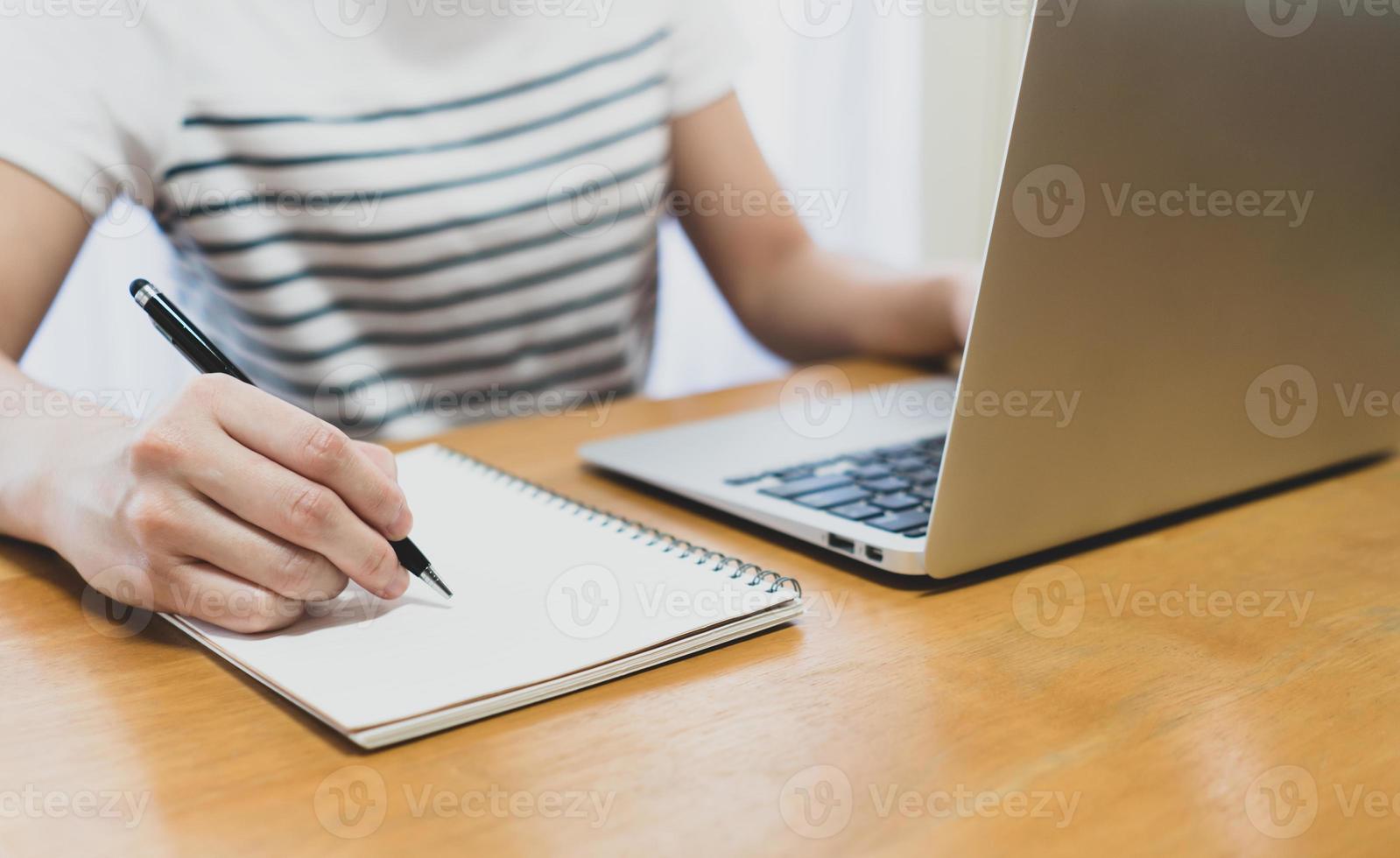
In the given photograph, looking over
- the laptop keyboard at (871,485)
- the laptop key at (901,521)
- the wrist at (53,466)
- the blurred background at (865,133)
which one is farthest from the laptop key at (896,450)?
the blurred background at (865,133)

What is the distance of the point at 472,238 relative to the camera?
1030 mm

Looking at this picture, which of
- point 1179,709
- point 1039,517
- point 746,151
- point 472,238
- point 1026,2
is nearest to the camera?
point 1179,709

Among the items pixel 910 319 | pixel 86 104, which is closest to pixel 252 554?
pixel 86 104

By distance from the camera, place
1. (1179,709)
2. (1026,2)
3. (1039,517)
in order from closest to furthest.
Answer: (1179,709) → (1039,517) → (1026,2)

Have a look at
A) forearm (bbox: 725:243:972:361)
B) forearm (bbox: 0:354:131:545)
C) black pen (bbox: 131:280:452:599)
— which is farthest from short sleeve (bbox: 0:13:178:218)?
forearm (bbox: 725:243:972:361)

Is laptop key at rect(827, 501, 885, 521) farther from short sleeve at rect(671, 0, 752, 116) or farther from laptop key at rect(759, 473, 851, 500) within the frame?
short sleeve at rect(671, 0, 752, 116)

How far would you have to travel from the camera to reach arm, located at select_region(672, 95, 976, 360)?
109cm

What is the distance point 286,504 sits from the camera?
1.52 feet

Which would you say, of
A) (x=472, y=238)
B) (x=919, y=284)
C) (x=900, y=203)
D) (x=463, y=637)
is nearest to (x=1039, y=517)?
(x=463, y=637)

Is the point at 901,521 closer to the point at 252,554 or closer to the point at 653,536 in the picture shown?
the point at 653,536

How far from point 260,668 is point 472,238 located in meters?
0.65

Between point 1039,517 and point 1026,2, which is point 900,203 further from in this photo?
point 1039,517

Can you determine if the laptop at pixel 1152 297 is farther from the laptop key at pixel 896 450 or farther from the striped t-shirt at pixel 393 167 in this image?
the striped t-shirt at pixel 393 167

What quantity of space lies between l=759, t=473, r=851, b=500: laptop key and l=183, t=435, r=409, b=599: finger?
0.22 metres
